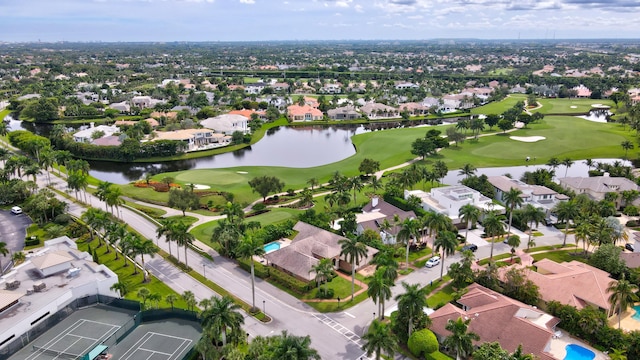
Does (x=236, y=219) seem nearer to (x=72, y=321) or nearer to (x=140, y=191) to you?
(x=72, y=321)

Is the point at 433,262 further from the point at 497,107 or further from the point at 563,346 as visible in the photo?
the point at 497,107

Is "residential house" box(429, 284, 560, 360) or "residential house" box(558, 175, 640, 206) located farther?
"residential house" box(558, 175, 640, 206)

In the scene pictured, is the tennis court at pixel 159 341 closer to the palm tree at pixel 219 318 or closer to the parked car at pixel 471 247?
the palm tree at pixel 219 318

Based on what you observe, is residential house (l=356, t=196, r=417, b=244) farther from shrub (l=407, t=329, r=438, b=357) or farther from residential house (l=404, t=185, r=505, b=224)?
shrub (l=407, t=329, r=438, b=357)

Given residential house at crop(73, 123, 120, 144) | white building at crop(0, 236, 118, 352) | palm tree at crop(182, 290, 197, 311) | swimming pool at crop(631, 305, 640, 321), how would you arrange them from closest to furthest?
white building at crop(0, 236, 118, 352) → palm tree at crop(182, 290, 197, 311) → swimming pool at crop(631, 305, 640, 321) → residential house at crop(73, 123, 120, 144)

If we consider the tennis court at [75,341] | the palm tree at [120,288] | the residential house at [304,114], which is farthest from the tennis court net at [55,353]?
the residential house at [304,114]

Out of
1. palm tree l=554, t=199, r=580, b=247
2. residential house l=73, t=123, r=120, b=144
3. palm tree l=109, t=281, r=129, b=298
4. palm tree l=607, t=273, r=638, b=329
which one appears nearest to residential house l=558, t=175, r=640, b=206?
palm tree l=554, t=199, r=580, b=247

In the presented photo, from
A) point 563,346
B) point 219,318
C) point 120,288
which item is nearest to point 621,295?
point 563,346
